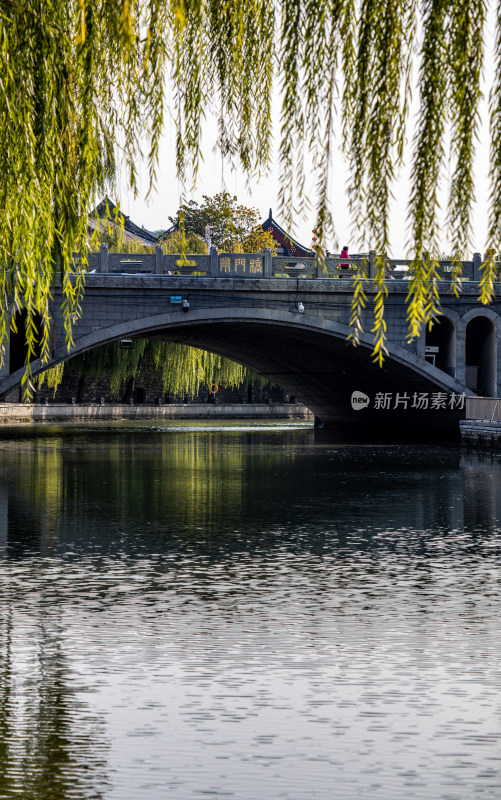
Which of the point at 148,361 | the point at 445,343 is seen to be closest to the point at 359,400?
the point at 445,343

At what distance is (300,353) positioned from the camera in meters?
44.6

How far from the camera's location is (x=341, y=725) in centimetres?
661

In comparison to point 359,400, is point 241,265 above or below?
above

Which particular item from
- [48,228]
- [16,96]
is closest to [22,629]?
[48,228]

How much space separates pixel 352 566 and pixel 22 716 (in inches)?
238

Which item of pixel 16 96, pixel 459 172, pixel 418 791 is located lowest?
pixel 418 791

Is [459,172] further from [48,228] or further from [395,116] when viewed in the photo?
[48,228]

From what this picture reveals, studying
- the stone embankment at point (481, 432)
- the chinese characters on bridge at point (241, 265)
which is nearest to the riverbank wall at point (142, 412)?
the chinese characters on bridge at point (241, 265)

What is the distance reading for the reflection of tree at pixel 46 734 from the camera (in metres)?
5.68

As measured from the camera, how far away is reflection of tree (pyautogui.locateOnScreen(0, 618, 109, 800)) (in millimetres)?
5676

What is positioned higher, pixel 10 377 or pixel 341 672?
pixel 10 377

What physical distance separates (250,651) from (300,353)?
3653 centimetres

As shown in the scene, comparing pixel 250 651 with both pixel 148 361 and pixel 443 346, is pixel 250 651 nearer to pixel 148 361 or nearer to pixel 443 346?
pixel 443 346

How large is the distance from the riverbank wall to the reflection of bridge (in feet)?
42.5
